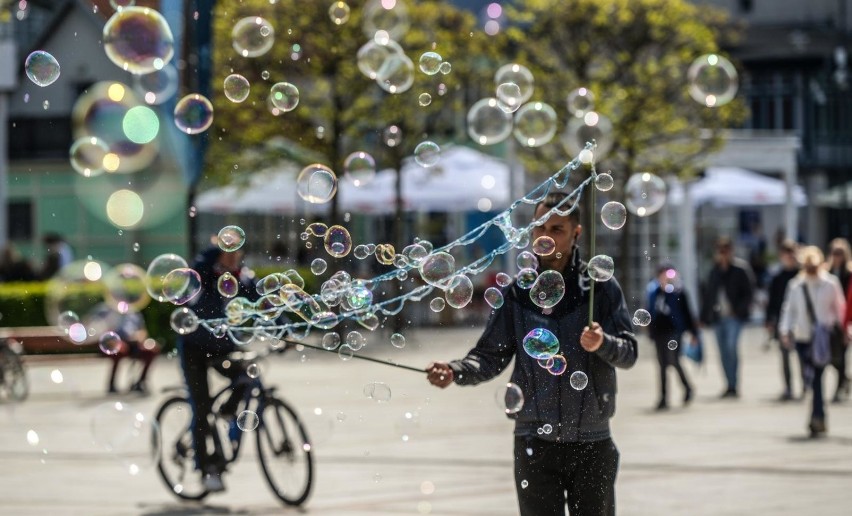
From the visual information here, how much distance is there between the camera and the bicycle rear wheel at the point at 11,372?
17.5 m

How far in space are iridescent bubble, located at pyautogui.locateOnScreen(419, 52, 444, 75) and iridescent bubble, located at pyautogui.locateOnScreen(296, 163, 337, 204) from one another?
71 cm

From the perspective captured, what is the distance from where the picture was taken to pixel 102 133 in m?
11.0

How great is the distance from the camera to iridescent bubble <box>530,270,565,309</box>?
19.1ft

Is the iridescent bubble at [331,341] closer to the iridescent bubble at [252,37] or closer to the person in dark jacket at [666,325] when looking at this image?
the iridescent bubble at [252,37]

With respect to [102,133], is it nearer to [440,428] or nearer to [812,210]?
[440,428]

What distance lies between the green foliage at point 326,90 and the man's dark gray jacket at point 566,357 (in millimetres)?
20246

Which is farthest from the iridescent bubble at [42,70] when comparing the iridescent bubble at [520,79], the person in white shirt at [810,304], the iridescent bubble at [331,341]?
the person in white shirt at [810,304]

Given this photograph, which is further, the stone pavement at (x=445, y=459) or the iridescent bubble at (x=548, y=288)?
the stone pavement at (x=445, y=459)

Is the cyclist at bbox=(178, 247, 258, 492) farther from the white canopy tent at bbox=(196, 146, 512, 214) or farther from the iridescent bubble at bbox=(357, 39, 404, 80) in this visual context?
the white canopy tent at bbox=(196, 146, 512, 214)

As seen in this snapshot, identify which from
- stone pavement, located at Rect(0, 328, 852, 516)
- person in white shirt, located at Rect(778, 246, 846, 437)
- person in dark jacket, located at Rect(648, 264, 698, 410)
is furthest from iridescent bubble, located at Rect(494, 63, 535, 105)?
person in dark jacket, located at Rect(648, 264, 698, 410)

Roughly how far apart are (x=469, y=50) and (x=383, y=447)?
18886 mm

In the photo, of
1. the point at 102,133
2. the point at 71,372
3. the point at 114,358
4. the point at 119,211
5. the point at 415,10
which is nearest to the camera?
the point at 102,133

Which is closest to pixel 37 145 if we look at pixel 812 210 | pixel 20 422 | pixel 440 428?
pixel 812 210

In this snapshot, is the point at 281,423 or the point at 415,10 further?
the point at 415,10
